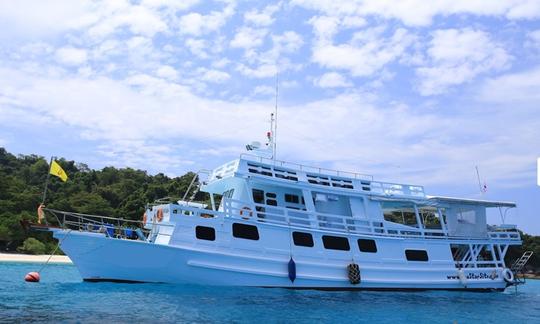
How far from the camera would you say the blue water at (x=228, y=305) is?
10.9 metres

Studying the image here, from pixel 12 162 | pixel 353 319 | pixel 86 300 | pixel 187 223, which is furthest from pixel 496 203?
pixel 12 162

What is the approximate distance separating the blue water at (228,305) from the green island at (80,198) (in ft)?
68.3

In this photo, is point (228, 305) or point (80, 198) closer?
point (228, 305)

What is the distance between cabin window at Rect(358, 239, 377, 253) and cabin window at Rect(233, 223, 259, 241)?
180 inches

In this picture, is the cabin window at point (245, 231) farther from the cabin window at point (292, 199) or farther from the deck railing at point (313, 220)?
the cabin window at point (292, 199)

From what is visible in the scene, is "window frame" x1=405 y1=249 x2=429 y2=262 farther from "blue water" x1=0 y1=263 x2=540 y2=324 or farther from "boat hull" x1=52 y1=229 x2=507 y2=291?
"blue water" x1=0 y1=263 x2=540 y2=324

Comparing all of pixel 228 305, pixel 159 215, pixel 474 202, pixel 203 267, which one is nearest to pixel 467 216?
pixel 474 202

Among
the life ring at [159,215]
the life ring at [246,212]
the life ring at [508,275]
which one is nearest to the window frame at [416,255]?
the life ring at [508,275]

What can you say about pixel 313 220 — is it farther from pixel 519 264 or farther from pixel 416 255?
pixel 519 264

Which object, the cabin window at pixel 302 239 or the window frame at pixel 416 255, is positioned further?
the window frame at pixel 416 255

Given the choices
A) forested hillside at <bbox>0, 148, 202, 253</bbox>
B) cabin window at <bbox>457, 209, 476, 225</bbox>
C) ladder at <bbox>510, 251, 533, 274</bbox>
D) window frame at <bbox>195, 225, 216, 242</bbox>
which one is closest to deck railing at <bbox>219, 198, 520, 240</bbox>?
window frame at <bbox>195, 225, 216, 242</bbox>

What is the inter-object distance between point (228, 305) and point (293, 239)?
5.22 m

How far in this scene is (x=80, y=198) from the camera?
46375 millimetres

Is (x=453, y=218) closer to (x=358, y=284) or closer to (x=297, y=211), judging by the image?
(x=358, y=284)
